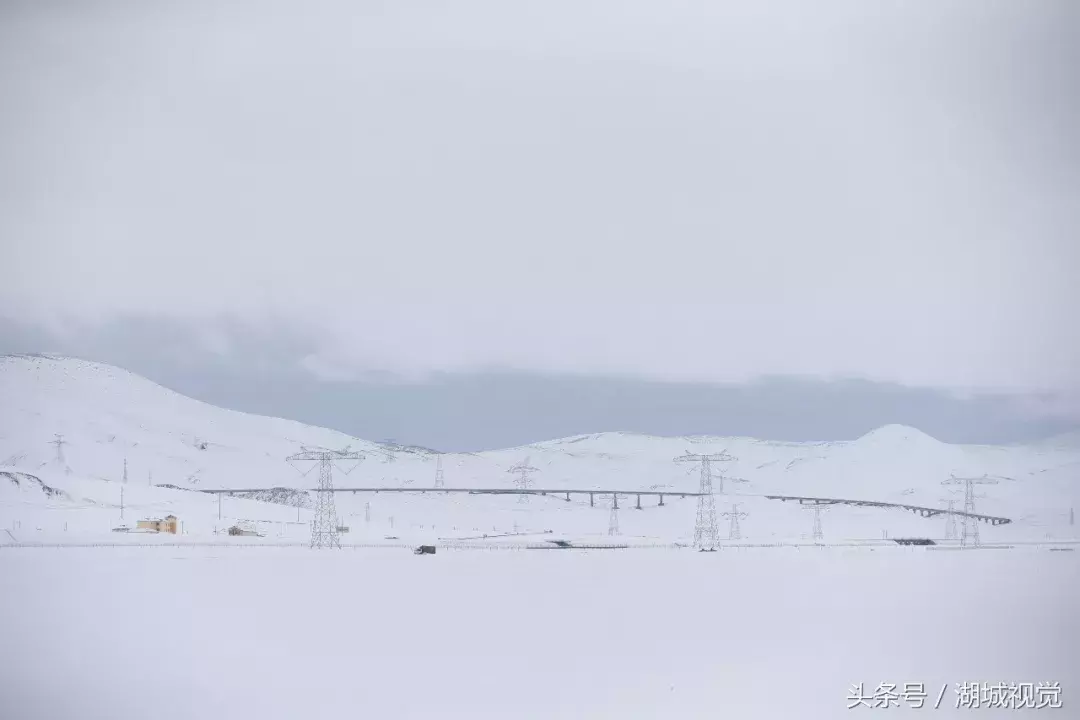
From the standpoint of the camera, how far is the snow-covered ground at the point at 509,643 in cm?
1201

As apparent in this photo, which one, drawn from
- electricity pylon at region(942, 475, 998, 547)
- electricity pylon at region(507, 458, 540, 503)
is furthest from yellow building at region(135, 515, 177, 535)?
electricity pylon at region(942, 475, 998, 547)

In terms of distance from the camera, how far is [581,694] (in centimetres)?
1228

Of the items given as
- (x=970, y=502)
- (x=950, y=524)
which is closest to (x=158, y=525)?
(x=970, y=502)

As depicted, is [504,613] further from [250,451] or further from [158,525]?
[250,451]

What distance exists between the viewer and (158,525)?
4656 cm

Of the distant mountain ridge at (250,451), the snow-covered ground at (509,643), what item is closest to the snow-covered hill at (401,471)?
the distant mountain ridge at (250,451)

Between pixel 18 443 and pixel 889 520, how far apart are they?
47182 millimetres

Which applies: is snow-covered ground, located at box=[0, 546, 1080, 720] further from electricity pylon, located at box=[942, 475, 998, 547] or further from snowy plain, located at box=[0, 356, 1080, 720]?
electricity pylon, located at box=[942, 475, 998, 547]

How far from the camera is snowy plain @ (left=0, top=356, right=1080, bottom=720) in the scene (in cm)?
1235

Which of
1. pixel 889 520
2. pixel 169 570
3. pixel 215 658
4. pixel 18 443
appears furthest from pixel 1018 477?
pixel 18 443

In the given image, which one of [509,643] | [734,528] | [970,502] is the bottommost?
[734,528]

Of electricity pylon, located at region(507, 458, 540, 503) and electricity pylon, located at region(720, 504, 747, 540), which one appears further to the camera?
electricity pylon, located at region(507, 458, 540, 503)

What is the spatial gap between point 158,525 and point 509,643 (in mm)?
34562

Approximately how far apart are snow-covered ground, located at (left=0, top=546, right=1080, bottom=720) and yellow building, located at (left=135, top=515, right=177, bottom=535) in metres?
18.8
